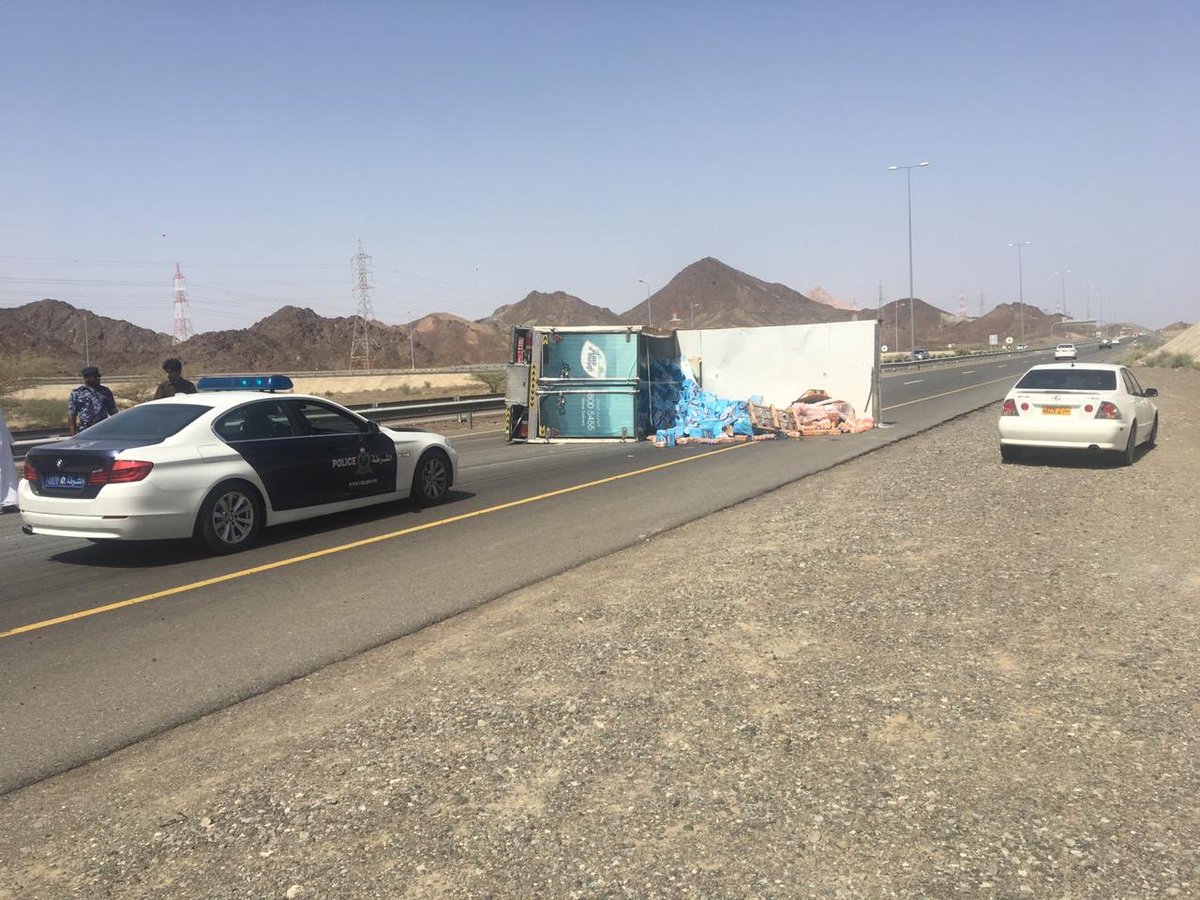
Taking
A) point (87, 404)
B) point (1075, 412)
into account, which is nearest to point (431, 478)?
point (87, 404)

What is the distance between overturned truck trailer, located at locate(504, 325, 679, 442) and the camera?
1936cm

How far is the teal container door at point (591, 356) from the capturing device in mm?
19386

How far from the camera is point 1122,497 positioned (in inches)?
408

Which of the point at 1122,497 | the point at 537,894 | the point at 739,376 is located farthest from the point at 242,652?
the point at 739,376

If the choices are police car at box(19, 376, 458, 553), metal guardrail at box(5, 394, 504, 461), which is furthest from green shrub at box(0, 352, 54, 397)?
police car at box(19, 376, 458, 553)

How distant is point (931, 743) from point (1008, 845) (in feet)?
2.73

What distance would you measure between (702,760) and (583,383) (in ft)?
51.9

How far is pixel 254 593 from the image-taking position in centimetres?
704

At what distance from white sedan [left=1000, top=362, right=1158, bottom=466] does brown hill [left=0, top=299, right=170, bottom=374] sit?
13491 cm

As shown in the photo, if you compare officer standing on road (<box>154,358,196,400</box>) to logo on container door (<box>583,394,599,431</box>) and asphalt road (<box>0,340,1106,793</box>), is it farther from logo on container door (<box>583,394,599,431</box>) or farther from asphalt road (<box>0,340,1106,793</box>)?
logo on container door (<box>583,394,599,431</box>)

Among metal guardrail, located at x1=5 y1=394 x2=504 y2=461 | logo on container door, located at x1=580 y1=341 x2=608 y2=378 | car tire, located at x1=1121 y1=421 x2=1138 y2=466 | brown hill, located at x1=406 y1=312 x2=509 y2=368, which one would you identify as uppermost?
brown hill, located at x1=406 y1=312 x2=509 y2=368

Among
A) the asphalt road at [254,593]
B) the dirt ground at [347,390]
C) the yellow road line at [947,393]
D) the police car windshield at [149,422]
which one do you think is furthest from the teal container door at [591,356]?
the dirt ground at [347,390]

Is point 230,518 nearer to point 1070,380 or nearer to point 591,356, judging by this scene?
point 1070,380

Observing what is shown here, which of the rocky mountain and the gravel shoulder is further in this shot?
the rocky mountain
